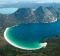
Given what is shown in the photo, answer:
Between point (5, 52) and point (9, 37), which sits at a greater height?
point (5, 52)

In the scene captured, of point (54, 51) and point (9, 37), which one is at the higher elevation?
point (54, 51)

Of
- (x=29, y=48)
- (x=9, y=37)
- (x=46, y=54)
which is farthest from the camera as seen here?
(x=9, y=37)

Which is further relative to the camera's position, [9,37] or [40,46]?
[9,37]

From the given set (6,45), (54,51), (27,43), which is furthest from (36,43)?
(54,51)

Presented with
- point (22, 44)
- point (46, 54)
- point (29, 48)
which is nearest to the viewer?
point (46, 54)

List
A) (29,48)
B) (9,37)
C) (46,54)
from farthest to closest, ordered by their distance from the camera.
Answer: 1. (9,37)
2. (29,48)
3. (46,54)

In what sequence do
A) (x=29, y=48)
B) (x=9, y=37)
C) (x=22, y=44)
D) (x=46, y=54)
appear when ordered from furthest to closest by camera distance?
(x=9, y=37), (x=22, y=44), (x=29, y=48), (x=46, y=54)

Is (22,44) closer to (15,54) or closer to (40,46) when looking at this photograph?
(40,46)

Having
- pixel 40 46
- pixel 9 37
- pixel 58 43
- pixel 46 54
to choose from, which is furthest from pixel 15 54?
pixel 9 37

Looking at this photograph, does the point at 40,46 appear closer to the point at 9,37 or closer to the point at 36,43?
the point at 36,43
